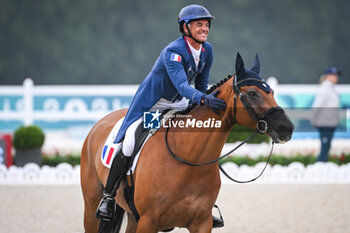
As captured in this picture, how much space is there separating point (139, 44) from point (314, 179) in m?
10.6

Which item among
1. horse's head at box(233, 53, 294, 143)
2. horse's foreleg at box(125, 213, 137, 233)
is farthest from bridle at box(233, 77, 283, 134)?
horse's foreleg at box(125, 213, 137, 233)

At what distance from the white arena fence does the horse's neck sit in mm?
5074

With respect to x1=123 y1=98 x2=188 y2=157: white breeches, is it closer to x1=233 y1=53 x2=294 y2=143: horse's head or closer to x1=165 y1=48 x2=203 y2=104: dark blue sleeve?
x1=165 y1=48 x2=203 y2=104: dark blue sleeve

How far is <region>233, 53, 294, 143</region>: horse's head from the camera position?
3014 mm

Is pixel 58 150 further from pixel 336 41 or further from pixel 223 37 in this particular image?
pixel 336 41

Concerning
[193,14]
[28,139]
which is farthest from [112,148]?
[28,139]

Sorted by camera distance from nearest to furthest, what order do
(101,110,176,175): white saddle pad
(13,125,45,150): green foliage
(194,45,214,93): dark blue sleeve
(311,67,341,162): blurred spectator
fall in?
1. (101,110,176,175): white saddle pad
2. (194,45,214,93): dark blue sleeve
3. (13,125,45,150): green foliage
4. (311,67,341,162): blurred spectator

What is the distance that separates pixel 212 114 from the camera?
11.2ft

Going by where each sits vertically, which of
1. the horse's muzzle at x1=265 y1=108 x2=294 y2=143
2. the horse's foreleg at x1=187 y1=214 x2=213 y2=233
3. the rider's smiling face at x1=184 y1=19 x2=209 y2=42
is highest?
the rider's smiling face at x1=184 y1=19 x2=209 y2=42

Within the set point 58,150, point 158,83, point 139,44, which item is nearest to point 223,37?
point 139,44

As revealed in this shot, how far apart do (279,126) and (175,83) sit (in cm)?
79

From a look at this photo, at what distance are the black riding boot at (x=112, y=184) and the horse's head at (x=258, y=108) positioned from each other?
96cm

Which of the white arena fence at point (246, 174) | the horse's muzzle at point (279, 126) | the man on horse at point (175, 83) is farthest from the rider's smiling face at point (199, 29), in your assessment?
the white arena fence at point (246, 174)

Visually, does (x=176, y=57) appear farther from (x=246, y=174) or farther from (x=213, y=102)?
(x=246, y=174)
